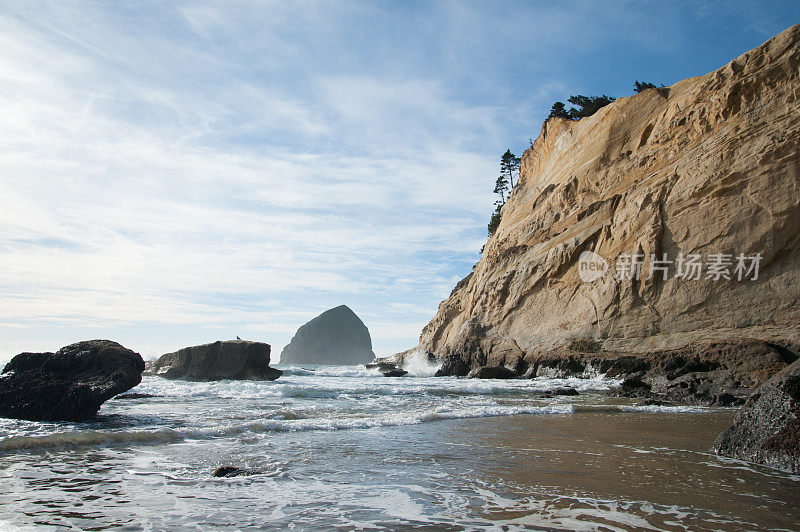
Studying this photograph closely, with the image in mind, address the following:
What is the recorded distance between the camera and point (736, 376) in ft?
50.7

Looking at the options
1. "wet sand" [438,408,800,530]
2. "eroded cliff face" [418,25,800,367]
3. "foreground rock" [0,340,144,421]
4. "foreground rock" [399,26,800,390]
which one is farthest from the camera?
"eroded cliff face" [418,25,800,367]

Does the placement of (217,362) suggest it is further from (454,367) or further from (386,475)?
(386,475)

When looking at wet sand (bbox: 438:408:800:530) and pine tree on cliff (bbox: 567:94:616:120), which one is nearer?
wet sand (bbox: 438:408:800:530)

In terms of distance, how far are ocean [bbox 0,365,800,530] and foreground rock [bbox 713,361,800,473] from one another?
26 cm

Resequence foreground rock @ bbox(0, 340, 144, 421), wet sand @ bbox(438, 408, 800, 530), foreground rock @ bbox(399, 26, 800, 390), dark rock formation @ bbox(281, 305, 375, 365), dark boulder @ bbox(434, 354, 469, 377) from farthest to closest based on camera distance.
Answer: dark rock formation @ bbox(281, 305, 375, 365), dark boulder @ bbox(434, 354, 469, 377), foreground rock @ bbox(399, 26, 800, 390), foreground rock @ bbox(0, 340, 144, 421), wet sand @ bbox(438, 408, 800, 530)

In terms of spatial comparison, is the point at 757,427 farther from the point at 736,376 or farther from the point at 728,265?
the point at 728,265

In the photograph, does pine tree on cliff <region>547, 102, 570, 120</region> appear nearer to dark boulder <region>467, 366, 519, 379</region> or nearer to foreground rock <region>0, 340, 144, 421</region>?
dark boulder <region>467, 366, 519, 379</region>

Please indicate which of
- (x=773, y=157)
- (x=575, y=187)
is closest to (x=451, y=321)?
A: (x=575, y=187)

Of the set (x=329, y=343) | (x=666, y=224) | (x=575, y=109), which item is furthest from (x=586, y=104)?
(x=329, y=343)

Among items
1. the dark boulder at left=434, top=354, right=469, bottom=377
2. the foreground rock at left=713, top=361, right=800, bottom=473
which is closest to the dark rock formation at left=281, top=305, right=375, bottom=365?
the dark boulder at left=434, top=354, right=469, bottom=377

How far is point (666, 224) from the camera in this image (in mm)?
23359

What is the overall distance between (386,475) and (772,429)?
5.14 m

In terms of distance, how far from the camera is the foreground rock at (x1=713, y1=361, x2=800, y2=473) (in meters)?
5.84

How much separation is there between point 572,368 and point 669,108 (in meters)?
16.2
